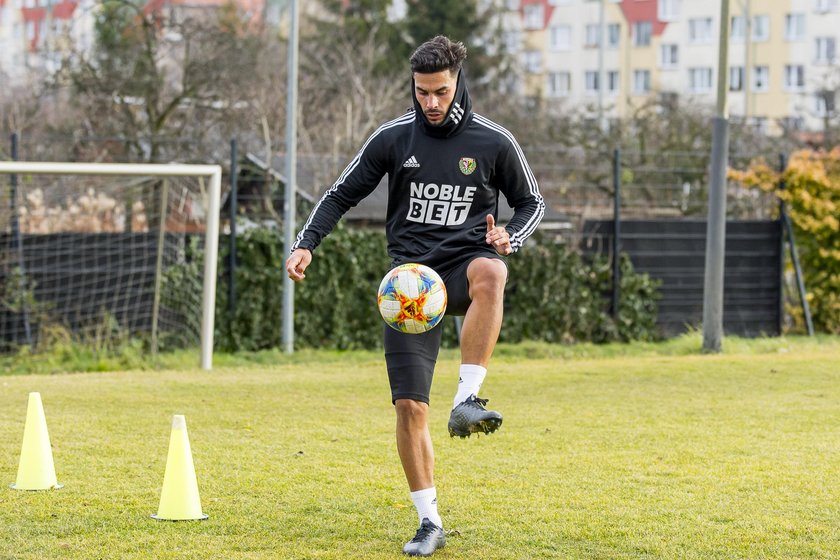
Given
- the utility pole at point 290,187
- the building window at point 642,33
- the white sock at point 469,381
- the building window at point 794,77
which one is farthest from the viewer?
the building window at point 642,33

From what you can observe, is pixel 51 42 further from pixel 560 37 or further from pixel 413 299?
pixel 560 37

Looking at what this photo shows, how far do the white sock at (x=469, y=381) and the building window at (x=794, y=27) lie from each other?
209ft

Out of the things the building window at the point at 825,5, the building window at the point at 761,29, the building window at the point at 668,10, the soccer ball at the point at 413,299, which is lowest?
the soccer ball at the point at 413,299

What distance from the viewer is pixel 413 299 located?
19.3ft

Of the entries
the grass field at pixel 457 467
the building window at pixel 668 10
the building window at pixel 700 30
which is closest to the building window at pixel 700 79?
the building window at pixel 700 30

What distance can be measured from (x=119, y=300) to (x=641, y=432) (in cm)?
771

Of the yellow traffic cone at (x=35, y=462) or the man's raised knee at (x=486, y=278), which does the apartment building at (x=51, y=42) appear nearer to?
the yellow traffic cone at (x=35, y=462)

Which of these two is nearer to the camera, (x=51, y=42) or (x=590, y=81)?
(x=51, y=42)

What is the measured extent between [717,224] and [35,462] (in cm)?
1062

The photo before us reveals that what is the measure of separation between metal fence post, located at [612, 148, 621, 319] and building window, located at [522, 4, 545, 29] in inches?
2239

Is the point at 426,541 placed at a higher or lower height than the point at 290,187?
lower

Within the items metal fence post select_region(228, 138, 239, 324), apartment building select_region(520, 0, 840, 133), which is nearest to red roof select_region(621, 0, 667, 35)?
apartment building select_region(520, 0, 840, 133)

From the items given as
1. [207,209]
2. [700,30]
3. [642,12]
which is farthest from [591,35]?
[207,209]

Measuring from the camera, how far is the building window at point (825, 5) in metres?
63.7
